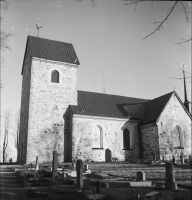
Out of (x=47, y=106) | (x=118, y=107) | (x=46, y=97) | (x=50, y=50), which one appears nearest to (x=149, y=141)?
(x=118, y=107)

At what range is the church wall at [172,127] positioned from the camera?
75.5 ft

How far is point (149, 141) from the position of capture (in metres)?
24.0

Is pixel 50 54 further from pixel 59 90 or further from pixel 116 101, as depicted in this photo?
pixel 116 101

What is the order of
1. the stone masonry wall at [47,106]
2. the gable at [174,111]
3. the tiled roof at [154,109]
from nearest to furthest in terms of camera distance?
the stone masonry wall at [47,106], the gable at [174,111], the tiled roof at [154,109]

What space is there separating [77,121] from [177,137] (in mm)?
10567

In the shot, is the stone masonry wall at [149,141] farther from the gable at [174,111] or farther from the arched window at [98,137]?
the arched window at [98,137]

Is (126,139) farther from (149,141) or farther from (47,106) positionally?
(47,106)

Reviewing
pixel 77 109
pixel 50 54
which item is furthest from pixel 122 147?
pixel 50 54

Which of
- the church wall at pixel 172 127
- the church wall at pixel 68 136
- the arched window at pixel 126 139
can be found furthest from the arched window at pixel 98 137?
the church wall at pixel 172 127

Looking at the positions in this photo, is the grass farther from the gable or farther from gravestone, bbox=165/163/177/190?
the gable

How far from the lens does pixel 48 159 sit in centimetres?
2122

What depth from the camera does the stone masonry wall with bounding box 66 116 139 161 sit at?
2198 centimetres

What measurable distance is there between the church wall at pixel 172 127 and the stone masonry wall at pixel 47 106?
9.33 m

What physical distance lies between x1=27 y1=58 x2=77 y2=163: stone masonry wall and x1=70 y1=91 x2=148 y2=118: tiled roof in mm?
1353
